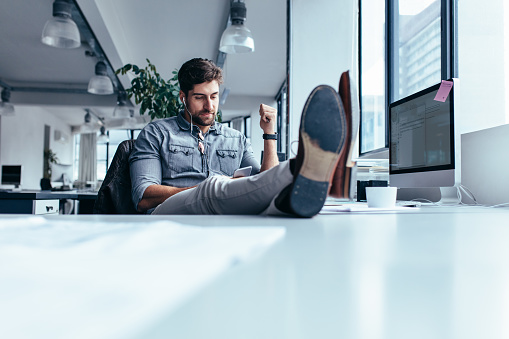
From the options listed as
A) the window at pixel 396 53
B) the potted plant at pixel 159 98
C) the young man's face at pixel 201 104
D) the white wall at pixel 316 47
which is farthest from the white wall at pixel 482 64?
the potted plant at pixel 159 98

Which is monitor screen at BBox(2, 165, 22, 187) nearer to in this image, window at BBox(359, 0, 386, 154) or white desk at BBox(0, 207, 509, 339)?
window at BBox(359, 0, 386, 154)

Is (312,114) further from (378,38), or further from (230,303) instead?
(378,38)

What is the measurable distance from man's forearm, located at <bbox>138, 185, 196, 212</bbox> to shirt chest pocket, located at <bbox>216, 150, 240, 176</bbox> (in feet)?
1.49

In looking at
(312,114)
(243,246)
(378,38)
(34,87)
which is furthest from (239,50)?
(34,87)

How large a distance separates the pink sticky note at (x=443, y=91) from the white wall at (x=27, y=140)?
8830 millimetres

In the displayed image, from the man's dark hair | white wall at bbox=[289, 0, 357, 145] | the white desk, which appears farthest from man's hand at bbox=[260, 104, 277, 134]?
white wall at bbox=[289, 0, 357, 145]

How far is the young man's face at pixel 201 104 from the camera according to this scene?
1.99m

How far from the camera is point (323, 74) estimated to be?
3.51 m

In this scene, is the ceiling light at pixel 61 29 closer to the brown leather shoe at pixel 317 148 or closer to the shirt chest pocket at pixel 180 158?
the shirt chest pocket at pixel 180 158

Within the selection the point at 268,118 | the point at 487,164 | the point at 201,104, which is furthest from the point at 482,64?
Result: the point at 201,104

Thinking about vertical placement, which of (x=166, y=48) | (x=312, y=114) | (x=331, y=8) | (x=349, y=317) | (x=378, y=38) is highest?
(x=166, y=48)

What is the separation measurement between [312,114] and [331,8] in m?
3.19

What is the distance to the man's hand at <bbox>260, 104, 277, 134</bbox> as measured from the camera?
1.83 metres

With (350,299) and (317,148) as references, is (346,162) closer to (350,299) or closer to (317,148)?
(317,148)
